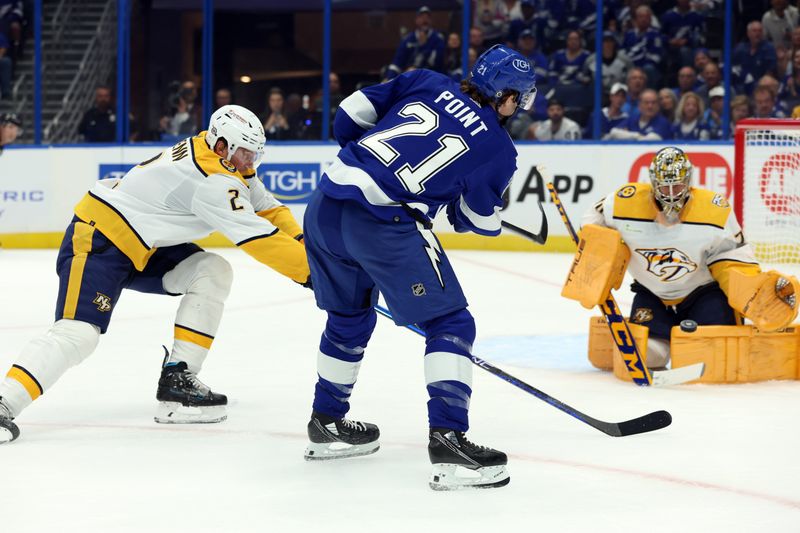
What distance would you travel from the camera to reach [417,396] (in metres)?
4.03

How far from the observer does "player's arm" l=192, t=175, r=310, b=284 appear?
3496 mm

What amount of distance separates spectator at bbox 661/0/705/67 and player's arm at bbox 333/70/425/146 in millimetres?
6872

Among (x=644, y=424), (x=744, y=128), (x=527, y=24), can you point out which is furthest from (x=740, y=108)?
(x=644, y=424)

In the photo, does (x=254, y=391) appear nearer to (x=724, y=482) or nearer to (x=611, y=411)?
(x=611, y=411)

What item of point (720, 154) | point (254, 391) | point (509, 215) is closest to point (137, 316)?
point (254, 391)

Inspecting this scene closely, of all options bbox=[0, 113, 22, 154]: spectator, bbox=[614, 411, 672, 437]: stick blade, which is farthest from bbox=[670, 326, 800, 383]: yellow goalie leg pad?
bbox=[0, 113, 22, 154]: spectator

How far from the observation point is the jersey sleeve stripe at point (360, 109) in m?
3.05

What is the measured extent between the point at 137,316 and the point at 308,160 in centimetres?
366

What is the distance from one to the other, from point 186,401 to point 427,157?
123cm

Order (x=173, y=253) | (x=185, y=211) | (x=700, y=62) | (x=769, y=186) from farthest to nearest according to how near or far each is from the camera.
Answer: (x=700, y=62) → (x=769, y=186) → (x=173, y=253) → (x=185, y=211)

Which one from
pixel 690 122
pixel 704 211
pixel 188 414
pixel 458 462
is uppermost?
pixel 690 122

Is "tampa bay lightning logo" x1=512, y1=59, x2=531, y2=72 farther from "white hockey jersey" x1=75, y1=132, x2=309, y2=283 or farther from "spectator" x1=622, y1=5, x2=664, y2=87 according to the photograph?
"spectator" x1=622, y1=5, x2=664, y2=87

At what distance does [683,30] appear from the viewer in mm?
9594

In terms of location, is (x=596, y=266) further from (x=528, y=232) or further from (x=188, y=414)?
(x=188, y=414)
